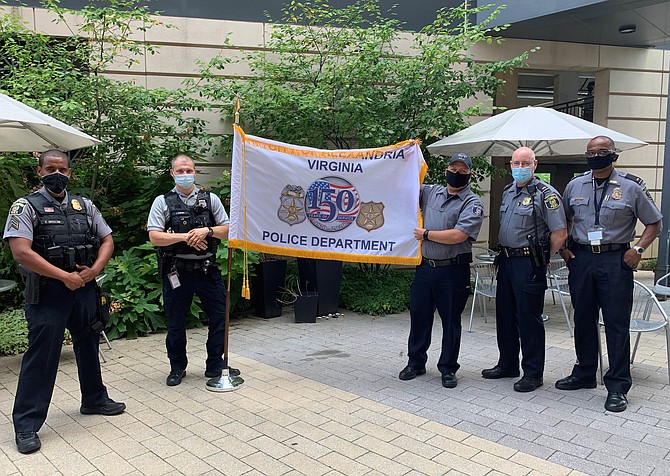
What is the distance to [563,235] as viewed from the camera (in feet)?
15.6

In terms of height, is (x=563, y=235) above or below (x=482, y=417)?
above

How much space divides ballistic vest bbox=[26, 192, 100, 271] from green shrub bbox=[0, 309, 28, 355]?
2.72 metres

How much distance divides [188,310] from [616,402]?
376 centimetres

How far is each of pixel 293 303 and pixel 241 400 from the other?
123 inches

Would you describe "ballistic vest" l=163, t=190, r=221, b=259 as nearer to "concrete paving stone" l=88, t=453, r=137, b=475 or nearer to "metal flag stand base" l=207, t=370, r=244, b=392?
"metal flag stand base" l=207, t=370, r=244, b=392

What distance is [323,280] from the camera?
26.5ft

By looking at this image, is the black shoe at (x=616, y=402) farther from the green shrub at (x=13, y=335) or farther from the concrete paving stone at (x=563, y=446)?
the green shrub at (x=13, y=335)

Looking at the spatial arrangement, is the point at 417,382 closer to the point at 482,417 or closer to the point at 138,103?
the point at 482,417

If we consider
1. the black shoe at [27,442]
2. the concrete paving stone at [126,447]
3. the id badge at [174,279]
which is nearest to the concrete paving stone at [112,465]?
the concrete paving stone at [126,447]

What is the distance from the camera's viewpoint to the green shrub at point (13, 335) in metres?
6.10

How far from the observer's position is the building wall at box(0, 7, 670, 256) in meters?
9.20

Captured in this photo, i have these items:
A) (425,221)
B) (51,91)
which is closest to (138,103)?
(51,91)

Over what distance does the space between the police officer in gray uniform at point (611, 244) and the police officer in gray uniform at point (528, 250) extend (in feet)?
0.73

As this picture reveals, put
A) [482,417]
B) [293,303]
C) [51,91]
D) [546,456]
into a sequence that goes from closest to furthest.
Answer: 1. [546,456]
2. [482,417]
3. [51,91]
4. [293,303]
